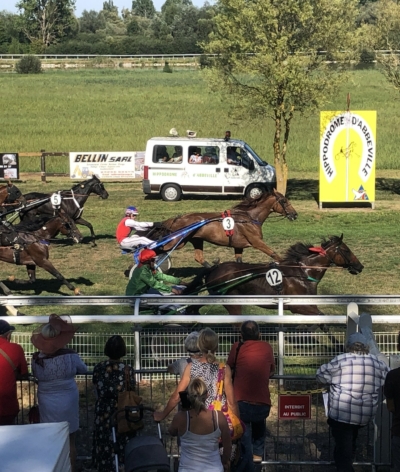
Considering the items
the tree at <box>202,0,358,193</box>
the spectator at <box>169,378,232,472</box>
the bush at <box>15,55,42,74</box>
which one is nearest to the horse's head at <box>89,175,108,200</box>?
the tree at <box>202,0,358,193</box>

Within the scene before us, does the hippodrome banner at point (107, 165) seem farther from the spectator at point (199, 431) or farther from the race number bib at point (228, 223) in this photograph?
the spectator at point (199, 431)

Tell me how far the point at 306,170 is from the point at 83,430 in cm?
2867

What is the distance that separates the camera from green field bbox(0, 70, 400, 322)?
16.4 meters

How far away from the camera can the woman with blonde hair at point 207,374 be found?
6.00 metres

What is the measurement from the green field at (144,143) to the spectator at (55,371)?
252 inches

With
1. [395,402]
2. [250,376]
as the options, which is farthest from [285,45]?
[395,402]

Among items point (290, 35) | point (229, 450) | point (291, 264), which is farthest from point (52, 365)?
point (290, 35)

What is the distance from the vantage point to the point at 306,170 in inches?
1403

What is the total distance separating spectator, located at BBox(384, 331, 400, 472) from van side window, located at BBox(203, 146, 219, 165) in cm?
2108

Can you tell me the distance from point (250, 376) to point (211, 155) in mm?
20759

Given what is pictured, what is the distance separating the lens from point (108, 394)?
20.9 feet

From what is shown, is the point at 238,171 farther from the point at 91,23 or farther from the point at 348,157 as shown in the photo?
the point at 91,23

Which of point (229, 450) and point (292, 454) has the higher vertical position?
point (229, 450)

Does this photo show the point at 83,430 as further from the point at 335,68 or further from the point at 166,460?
the point at 335,68
